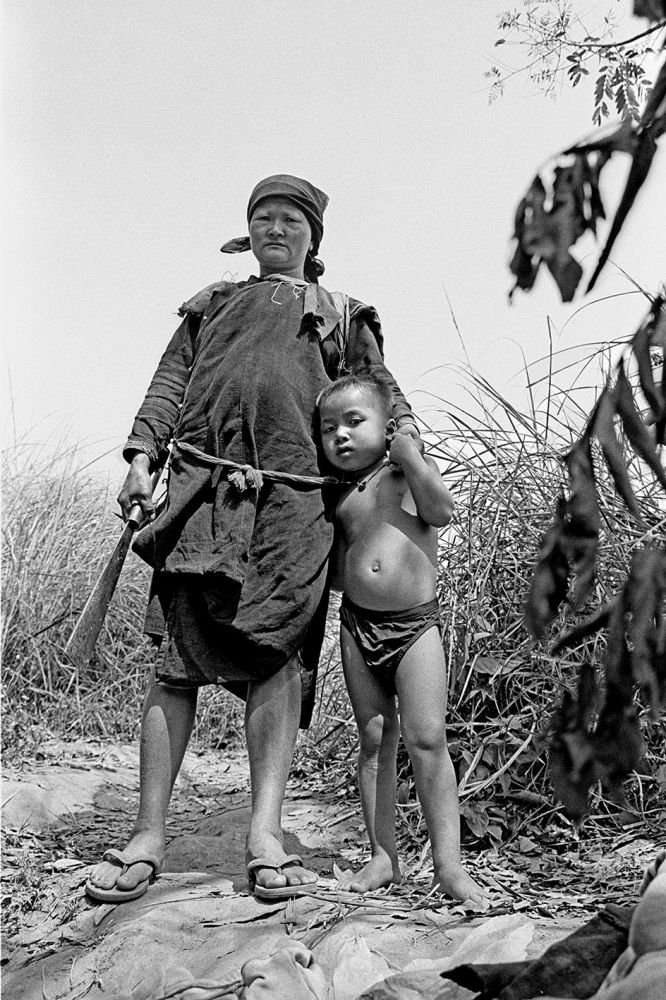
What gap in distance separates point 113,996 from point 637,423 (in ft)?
5.88

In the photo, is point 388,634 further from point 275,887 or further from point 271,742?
point 275,887

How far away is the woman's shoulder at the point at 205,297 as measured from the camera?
118 inches

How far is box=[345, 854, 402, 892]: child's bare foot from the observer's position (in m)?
2.49

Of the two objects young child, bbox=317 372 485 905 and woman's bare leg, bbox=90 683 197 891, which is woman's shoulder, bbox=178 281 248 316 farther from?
woman's bare leg, bbox=90 683 197 891

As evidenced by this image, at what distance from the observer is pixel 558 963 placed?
1.54 m

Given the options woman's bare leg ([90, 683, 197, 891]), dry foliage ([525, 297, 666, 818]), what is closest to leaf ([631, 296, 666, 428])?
dry foliage ([525, 297, 666, 818])

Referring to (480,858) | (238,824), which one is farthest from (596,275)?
(238,824)

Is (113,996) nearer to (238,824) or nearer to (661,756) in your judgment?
(238,824)

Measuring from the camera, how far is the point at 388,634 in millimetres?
2576

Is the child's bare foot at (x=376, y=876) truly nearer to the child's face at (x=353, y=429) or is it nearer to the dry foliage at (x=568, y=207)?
the child's face at (x=353, y=429)

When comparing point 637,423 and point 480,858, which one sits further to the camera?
point 480,858

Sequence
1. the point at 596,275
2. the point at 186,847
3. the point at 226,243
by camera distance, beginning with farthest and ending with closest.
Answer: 1. the point at 186,847
2. the point at 226,243
3. the point at 596,275

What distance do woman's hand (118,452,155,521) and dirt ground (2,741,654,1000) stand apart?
967 mm

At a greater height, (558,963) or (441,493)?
(441,493)
